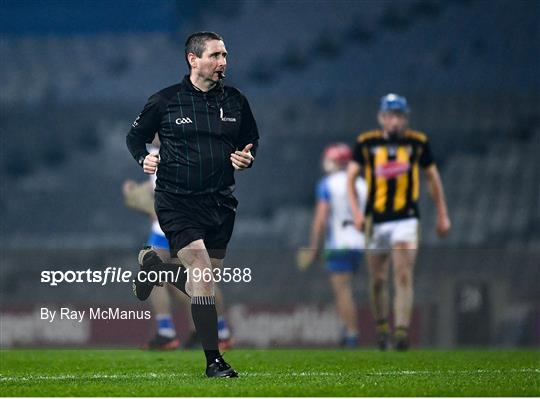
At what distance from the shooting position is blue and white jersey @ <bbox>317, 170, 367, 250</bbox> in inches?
455

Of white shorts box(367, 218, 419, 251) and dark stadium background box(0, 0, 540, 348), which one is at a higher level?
dark stadium background box(0, 0, 540, 348)

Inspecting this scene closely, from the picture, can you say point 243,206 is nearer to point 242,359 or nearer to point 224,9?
point 224,9

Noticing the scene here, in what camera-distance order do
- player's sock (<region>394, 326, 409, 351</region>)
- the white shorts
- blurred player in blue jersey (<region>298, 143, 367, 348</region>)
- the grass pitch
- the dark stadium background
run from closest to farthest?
the grass pitch < player's sock (<region>394, 326, 409, 351</region>) < the white shorts < blurred player in blue jersey (<region>298, 143, 367, 348</region>) < the dark stadium background

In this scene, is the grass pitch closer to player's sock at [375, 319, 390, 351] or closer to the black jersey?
player's sock at [375, 319, 390, 351]

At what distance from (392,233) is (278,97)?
516 inches

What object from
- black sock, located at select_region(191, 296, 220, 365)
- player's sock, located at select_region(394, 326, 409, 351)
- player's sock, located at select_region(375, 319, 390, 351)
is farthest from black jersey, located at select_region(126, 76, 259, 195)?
player's sock, located at select_region(375, 319, 390, 351)

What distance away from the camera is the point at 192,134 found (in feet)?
20.1

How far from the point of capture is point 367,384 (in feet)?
18.7

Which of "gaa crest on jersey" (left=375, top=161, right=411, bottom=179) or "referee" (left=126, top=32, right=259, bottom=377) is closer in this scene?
"referee" (left=126, top=32, right=259, bottom=377)

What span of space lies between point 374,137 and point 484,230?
1126 centimetres

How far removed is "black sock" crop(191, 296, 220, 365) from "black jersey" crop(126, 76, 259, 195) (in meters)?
0.53

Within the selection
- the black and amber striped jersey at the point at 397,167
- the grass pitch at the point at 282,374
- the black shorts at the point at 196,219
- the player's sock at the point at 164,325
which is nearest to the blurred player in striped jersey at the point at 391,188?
the black and amber striped jersey at the point at 397,167

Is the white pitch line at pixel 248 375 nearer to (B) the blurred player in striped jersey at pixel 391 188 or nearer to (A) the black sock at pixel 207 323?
(A) the black sock at pixel 207 323

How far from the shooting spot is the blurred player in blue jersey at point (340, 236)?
35.6 feet
